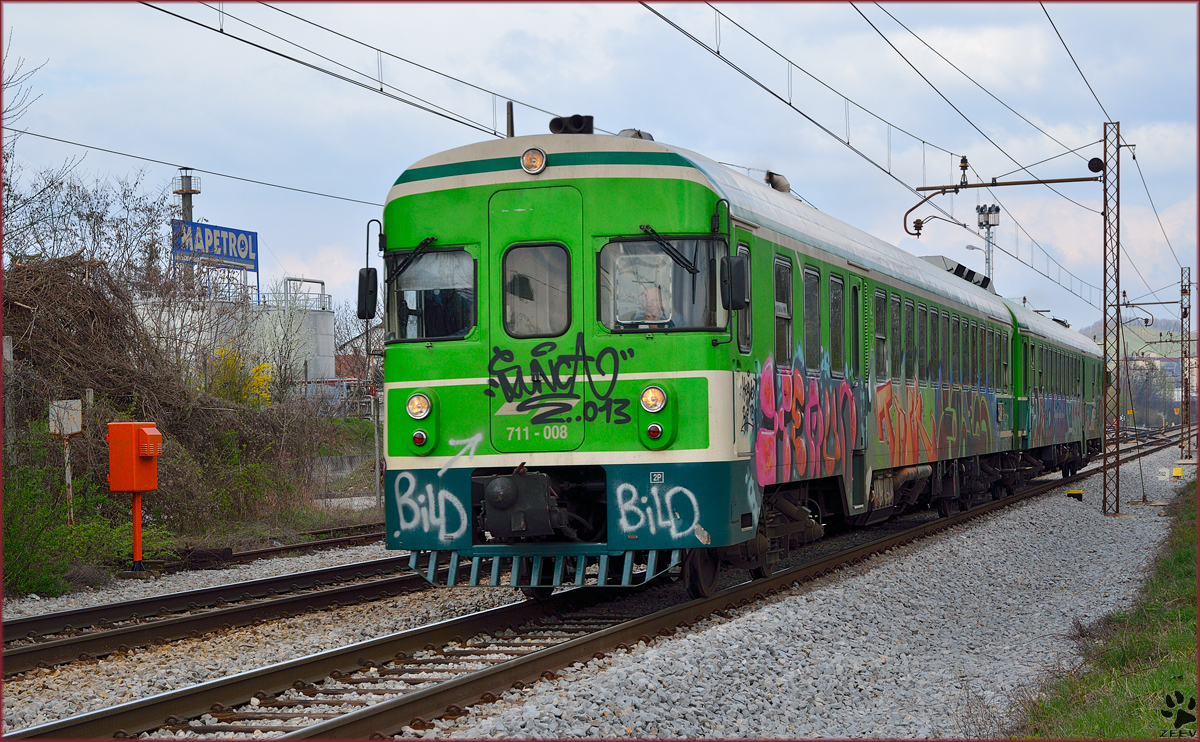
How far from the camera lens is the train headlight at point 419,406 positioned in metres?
8.91

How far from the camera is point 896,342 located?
13781 millimetres

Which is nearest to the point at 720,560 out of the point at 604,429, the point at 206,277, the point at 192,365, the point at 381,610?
the point at 604,429

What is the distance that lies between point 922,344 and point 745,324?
6675 millimetres

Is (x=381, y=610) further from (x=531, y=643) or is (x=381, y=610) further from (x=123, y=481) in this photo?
(x=123, y=481)

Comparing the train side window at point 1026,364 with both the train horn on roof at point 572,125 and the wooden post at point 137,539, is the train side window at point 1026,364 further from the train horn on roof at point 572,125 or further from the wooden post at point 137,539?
the wooden post at point 137,539

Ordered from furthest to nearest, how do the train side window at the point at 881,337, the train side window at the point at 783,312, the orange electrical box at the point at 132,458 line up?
the train side window at the point at 881,337 → the orange electrical box at the point at 132,458 → the train side window at the point at 783,312

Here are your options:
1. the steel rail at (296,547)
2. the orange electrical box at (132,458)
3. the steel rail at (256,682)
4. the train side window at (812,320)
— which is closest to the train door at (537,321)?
the steel rail at (256,682)

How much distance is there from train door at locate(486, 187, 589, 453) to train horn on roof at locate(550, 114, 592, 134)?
75cm

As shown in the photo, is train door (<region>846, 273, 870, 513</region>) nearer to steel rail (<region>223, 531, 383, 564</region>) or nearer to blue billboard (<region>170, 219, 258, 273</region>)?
steel rail (<region>223, 531, 383, 564</region>)

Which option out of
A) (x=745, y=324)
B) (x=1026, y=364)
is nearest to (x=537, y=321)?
(x=745, y=324)

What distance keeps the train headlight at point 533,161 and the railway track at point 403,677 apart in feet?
11.2

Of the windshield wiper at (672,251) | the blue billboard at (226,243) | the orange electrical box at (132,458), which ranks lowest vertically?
the orange electrical box at (132,458)

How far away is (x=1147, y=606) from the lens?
388 inches

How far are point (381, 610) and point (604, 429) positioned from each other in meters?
2.99
